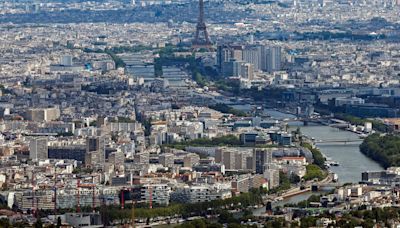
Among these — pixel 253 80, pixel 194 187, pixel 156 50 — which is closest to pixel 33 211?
pixel 194 187

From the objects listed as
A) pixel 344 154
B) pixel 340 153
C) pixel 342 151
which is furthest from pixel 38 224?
pixel 342 151

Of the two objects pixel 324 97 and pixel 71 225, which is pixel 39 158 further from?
pixel 324 97

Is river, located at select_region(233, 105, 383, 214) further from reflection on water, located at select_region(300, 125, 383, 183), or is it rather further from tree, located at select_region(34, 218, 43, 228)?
tree, located at select_region(34, 218, 43, 228)

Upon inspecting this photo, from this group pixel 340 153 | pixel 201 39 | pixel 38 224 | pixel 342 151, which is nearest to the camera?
pixel 38 224

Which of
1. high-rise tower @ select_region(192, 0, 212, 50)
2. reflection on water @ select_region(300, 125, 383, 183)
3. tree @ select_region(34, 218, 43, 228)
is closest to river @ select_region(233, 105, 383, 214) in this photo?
reflection on water @ select_region(300, 125, 383, 183)

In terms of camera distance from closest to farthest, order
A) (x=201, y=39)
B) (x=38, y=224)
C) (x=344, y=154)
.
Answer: (x=38, y=224) < (x=344, y=154) < (x=201, y=39)

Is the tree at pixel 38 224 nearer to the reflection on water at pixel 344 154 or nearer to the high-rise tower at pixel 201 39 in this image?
the reflection on water at pixel 344 154

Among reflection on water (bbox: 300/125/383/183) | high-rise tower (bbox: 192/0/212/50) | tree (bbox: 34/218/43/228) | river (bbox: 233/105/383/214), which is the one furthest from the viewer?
high-rise tower (bbox: 192/0/212/50)

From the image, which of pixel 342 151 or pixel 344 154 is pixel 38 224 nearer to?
pixel 344 154

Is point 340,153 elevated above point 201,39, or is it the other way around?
point 340,153

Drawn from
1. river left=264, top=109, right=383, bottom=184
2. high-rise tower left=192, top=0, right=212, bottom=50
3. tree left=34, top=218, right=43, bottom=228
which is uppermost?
tree left=34, top=218, right=43, bottom=228

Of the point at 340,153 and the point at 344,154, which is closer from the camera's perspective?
the point at 344,154
